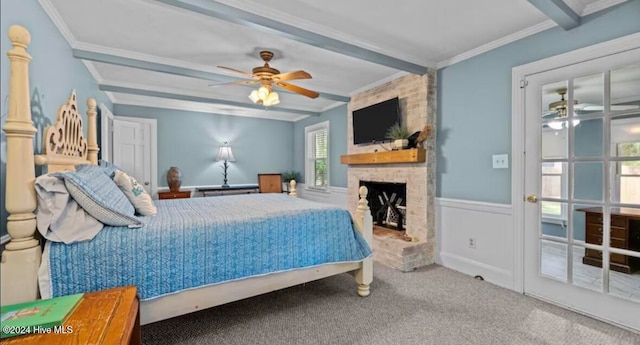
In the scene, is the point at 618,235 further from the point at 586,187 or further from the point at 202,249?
the point at 202,249

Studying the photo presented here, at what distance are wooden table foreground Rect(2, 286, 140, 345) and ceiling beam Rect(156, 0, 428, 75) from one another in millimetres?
1733

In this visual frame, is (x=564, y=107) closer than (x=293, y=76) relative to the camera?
Yes

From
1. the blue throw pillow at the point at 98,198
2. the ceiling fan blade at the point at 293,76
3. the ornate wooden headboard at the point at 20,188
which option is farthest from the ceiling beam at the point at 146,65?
the ornate wooden headboard at the point at 20,188

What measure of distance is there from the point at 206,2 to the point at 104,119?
2949mm

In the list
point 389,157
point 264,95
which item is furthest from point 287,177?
point 264,95

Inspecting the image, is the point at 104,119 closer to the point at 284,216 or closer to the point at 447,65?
the point at 284,216

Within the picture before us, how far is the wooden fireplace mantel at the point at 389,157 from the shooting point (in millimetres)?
3164

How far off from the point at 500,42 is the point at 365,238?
2187mm

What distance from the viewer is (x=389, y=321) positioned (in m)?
2.00

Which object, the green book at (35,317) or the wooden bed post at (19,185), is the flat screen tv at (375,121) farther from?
the green book at (35,317)

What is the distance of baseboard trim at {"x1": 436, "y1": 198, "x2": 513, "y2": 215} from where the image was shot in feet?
8.61

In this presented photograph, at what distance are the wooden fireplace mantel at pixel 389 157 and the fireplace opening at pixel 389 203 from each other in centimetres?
37

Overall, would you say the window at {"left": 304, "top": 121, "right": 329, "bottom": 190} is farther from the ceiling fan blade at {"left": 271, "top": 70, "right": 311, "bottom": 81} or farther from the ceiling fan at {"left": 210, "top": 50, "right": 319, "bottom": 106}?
the ceiling fan blade at {"left": 271, "top": 70, "right": 311, "bottom": 81}

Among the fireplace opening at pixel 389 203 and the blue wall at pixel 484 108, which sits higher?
the blue wall at pixel 484 108
